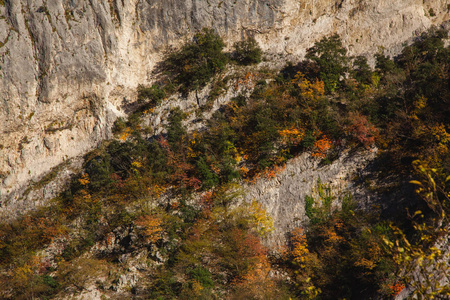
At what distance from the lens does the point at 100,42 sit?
1115 inches

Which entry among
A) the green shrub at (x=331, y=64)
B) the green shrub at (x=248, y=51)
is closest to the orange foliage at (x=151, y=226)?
the green shrub at (x=331, y=64)

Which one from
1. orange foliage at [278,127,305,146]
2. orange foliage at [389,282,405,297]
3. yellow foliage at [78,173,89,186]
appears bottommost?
orange foliage at [389,282,405,297]

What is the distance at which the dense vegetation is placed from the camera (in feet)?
55.6

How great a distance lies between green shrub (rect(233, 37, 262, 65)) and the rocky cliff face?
160 cm

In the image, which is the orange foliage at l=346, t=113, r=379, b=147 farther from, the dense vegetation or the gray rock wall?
the gray rock wall

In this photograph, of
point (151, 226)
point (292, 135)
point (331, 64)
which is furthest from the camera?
point (331, 64)

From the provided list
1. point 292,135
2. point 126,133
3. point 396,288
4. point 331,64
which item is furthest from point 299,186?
point 126,133

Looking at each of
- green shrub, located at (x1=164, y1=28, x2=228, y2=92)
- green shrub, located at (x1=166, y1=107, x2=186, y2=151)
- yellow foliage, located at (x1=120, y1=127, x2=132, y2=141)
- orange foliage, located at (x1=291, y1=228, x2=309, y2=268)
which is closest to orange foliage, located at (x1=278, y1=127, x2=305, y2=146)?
orange foliage, located at (x1=291, y1=228, x2=309, y2=268)

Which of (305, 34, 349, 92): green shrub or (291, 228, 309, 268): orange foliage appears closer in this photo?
(291, 228, 309, 268): orange foliage

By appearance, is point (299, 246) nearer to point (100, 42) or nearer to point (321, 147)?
point (321, 147)

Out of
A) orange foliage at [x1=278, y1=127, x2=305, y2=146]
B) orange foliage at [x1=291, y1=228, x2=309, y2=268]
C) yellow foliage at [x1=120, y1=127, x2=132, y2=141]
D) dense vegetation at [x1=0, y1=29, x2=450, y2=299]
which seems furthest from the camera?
yellow foliage at [x1=120, y1=127, x2=132, y2=141]

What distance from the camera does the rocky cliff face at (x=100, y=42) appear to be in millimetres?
26844

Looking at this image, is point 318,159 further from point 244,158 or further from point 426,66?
point 426,66

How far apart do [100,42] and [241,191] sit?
66.9 feet
